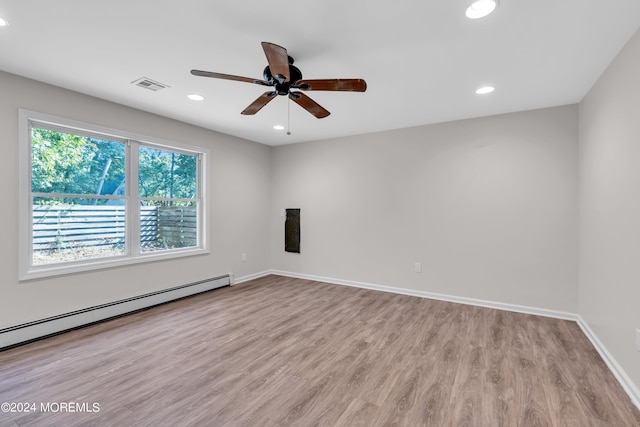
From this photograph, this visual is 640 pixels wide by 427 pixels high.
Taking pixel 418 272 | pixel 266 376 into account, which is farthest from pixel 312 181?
pixel 266 376

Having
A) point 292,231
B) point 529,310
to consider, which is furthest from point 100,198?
point 529,310

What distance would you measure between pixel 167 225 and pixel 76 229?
3.50 ft

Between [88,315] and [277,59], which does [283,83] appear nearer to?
[277,59]

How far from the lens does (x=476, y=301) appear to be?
12.5ft

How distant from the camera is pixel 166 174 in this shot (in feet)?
13.4

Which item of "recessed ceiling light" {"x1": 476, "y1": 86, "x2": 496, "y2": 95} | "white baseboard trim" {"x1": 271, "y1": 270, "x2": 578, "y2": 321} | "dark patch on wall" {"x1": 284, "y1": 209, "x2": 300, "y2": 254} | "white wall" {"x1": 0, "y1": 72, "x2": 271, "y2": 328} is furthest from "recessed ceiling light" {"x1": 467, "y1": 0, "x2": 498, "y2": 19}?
"dark patch on wall" {"x1": 284, "y1": 209, "x2": 300, "y2": 254}

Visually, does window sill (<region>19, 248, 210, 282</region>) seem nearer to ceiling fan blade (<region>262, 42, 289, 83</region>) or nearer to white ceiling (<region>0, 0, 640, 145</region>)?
white ceiling (<region>0, 0, 640, 145</region>)

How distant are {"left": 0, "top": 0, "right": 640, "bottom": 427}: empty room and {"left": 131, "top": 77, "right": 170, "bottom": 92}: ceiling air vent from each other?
0.02 metres

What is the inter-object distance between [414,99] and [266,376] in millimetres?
3120

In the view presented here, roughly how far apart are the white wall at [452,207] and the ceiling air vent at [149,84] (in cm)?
274

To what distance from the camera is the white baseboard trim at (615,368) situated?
1.91 m

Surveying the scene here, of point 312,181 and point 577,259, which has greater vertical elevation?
point 312,181

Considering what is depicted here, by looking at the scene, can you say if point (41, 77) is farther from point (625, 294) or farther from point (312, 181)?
point (625, 294)

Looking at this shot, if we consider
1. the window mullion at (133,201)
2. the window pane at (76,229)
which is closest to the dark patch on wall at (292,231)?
the window mullion at (133,201)
